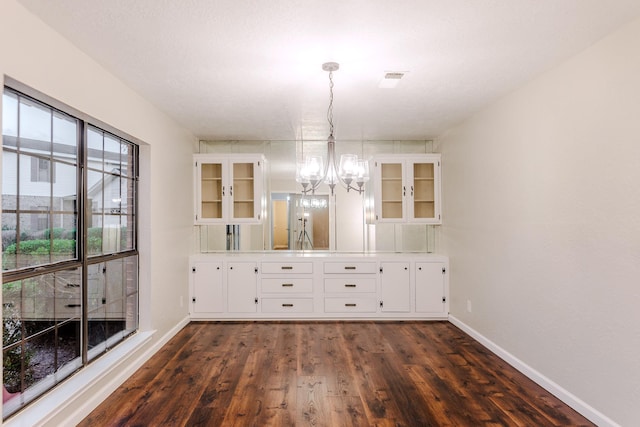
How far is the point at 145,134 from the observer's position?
3.32m

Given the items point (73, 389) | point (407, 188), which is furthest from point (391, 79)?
point (73, 389)

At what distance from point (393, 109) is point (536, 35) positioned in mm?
1583

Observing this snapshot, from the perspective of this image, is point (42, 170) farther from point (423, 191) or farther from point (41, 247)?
point (423, 191)

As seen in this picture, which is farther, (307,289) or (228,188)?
(228,188)

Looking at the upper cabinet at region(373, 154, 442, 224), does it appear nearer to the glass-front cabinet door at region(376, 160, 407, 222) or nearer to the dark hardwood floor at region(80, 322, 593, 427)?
the glass-front cabinet door at region(376, 160, 407, 222)

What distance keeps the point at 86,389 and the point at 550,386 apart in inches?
131

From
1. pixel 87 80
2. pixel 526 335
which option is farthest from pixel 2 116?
pixel 526 335

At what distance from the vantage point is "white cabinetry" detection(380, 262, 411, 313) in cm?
459

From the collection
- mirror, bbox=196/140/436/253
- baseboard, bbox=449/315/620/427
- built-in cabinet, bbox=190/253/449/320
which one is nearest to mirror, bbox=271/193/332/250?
mirror, bbox=196/140/436/253

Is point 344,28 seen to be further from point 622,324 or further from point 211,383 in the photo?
point 211,383

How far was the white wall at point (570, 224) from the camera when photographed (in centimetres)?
209

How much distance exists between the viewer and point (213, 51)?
2361mm

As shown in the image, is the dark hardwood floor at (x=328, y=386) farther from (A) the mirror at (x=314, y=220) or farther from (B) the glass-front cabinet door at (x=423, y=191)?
(B) the glass-front cabinet door at (x=423, y=191)

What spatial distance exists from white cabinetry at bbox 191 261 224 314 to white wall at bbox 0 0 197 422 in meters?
0.16
